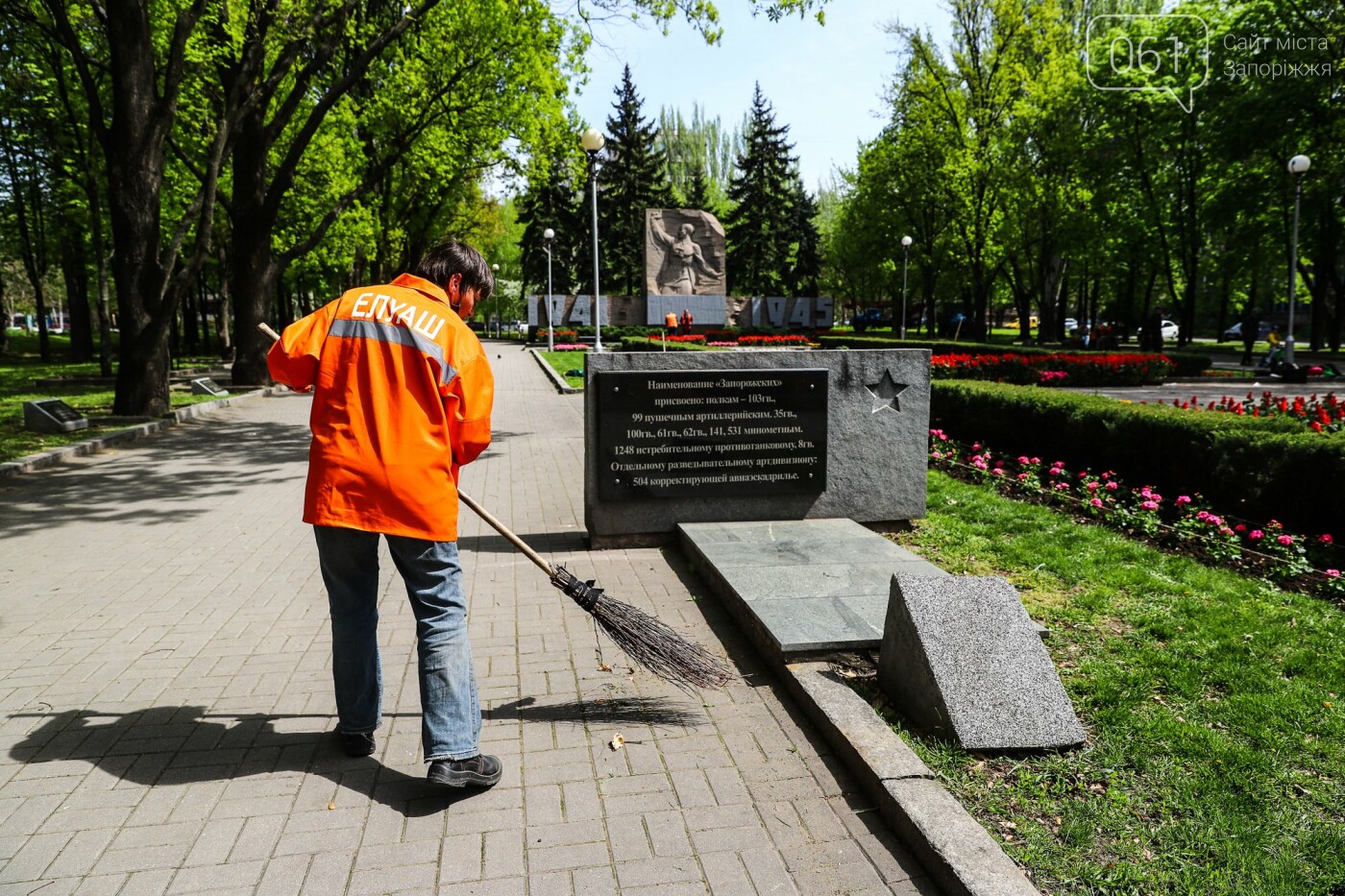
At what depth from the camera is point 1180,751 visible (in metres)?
3.21

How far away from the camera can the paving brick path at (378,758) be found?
8.82 ft

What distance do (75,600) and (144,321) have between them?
32.7 feet

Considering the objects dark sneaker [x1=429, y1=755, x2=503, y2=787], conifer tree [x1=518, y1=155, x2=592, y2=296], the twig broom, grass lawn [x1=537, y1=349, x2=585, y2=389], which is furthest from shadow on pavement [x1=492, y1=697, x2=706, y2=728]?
conifer tree [x1=518, y1=155, x2=592, y2=296]

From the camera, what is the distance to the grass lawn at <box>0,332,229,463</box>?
11.2 m

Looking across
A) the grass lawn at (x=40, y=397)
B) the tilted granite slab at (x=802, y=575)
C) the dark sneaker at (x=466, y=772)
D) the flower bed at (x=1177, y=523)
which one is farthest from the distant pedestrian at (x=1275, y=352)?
the grass lawn at (x=40, y=397)

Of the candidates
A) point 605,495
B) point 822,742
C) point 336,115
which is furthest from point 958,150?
point 822,742

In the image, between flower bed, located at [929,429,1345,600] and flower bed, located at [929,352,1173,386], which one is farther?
flower bed, located at [929,352,1173,386]

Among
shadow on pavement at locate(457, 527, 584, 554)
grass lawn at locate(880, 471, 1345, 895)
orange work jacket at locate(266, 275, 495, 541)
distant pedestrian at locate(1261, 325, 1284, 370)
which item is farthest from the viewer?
distant pedestrian at locate(1261, 325, 1284, 370)

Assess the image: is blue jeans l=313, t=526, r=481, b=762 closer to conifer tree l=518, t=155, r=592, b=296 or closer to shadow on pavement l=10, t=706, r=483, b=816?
shadow on pavement l=10, t=706, r=483, b=816

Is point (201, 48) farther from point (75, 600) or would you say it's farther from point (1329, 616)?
point (1329, 616)

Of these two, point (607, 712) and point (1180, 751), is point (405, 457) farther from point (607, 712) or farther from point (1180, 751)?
point (1180, 751)

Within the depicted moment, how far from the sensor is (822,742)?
11.5 ft

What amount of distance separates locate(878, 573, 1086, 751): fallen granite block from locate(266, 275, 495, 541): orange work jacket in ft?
6.23

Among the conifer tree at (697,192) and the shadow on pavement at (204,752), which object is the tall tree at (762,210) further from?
the shadow on pavement at (204,752)
